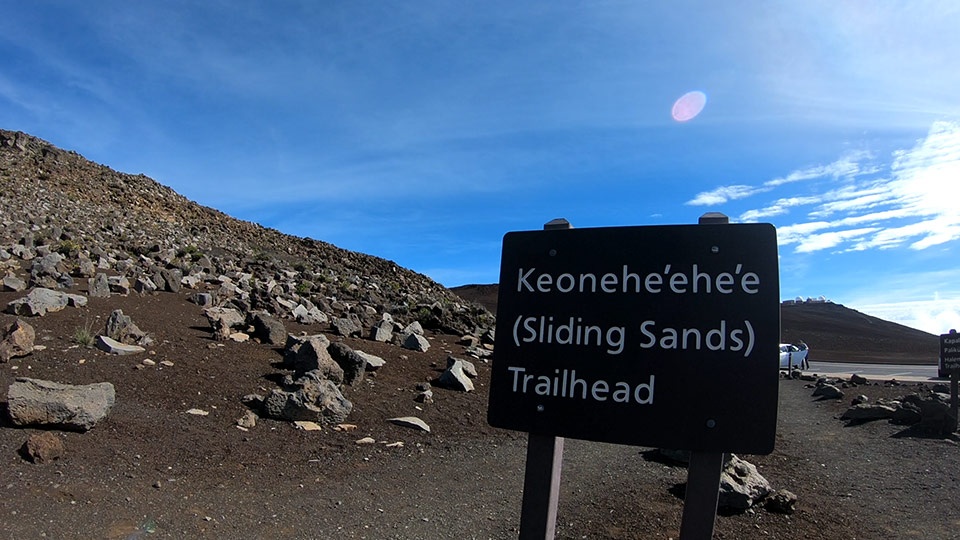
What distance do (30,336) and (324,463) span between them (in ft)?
14.1

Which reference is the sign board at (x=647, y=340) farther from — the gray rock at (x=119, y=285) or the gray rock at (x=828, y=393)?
the gray rock at (x=828, y=393)

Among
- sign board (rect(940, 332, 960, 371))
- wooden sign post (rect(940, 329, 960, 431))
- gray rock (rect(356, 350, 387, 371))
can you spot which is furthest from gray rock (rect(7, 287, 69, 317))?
sign board (rect(940, 332, 960, 371))

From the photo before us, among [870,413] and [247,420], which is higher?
[870,413]

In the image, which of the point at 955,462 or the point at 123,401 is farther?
the point at 955,462

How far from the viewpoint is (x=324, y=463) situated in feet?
20.5

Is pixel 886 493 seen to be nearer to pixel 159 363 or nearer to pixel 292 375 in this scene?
pixel 292 375

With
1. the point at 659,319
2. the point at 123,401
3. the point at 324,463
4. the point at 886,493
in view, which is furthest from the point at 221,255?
the point at 659,319

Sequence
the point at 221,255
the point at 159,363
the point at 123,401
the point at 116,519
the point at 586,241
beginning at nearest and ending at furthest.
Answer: the point at 586,241
the point at 116,519
the point at 123,401
the point at 159,363
the point at 221,255

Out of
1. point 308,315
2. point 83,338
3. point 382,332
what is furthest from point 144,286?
point 382,332

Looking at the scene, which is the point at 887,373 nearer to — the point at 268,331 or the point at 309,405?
the point at 268,331

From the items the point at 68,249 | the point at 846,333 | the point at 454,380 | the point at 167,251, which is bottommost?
the point at 454,380

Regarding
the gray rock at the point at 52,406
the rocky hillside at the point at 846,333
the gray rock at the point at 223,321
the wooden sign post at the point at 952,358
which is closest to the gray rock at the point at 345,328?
the gray rock at the point at 223,321

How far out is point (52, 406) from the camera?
566 cm

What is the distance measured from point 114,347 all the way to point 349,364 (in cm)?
311
